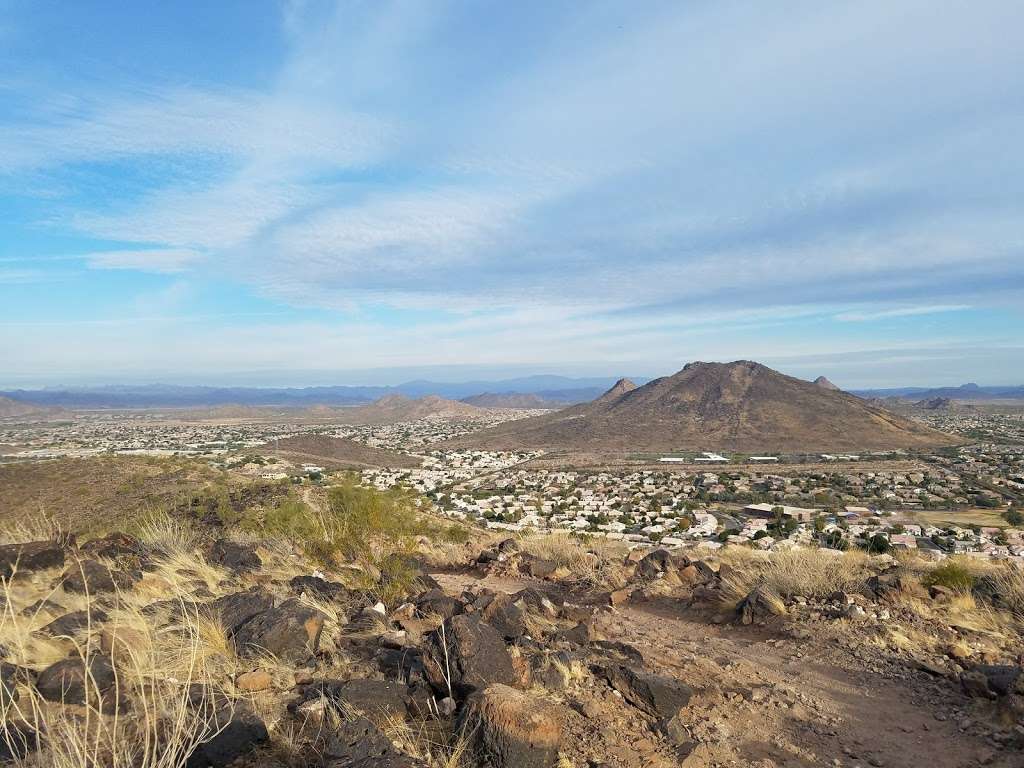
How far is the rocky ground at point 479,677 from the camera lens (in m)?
4.25

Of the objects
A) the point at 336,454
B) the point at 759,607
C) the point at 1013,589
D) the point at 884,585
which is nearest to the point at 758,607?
the point at 759,607

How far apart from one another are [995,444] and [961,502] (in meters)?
52.9

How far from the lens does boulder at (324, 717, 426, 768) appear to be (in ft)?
12.2

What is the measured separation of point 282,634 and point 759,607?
6.74m

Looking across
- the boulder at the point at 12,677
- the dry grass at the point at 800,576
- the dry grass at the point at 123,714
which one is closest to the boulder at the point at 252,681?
the dry grass at the point at 123,714

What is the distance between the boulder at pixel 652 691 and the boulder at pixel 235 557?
6695mm

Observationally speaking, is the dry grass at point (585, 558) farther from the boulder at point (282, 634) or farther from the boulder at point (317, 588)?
the boulder at point (282, 634)

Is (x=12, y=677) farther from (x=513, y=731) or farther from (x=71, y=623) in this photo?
(x=513, y=731)

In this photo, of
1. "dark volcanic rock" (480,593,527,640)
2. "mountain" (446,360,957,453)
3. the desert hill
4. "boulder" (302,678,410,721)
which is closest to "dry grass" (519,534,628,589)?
"dark volcanic rock" (480,593,527,640)

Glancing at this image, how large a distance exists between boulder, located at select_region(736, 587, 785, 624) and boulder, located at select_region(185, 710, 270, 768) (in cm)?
697

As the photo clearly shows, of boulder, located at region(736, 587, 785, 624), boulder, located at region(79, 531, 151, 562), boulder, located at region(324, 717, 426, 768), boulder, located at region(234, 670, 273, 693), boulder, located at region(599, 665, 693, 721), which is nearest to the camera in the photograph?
boulder, located at region(324, 717, 426, 768)

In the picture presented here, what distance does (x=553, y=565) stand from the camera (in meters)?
12.2

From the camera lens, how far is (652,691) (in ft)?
17.9

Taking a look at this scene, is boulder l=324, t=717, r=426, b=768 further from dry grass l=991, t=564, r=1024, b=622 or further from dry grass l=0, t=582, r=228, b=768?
dry grass l=991, t=564, r=1024, b=622
